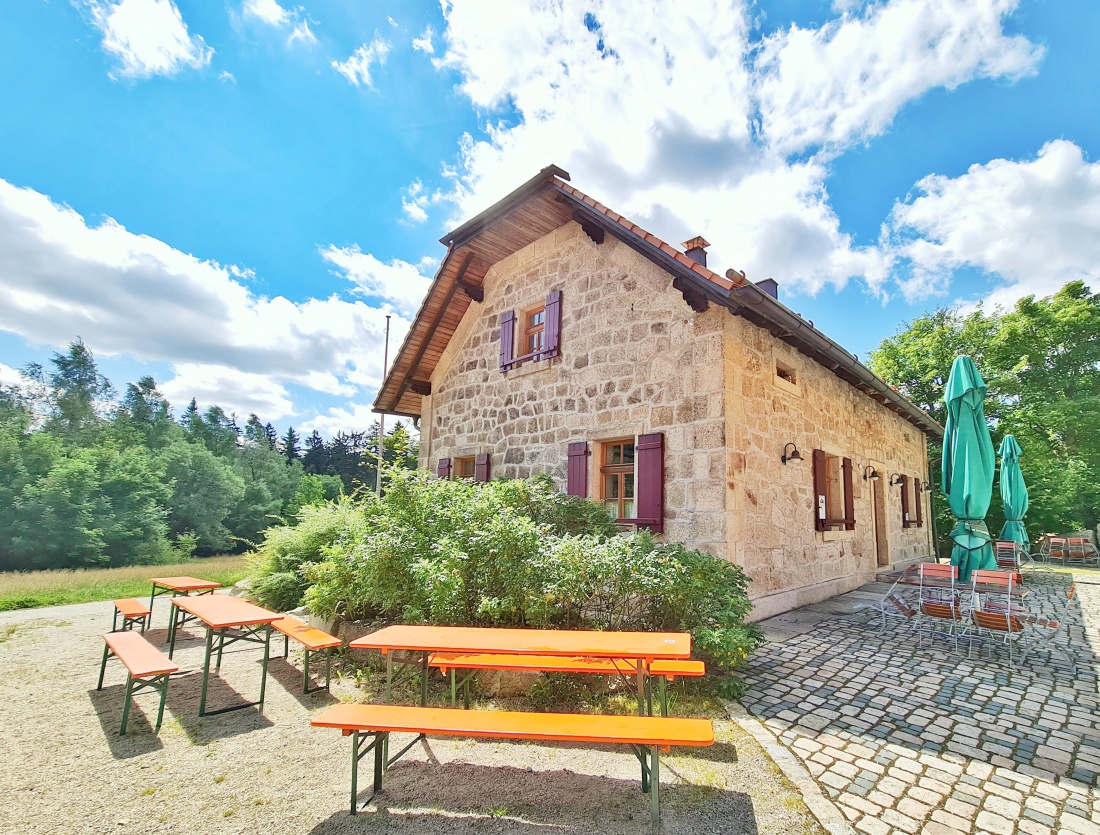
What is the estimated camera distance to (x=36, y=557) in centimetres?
1864

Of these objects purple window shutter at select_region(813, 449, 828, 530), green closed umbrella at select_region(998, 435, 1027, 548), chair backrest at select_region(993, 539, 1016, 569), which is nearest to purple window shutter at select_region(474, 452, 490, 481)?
purple window shutter at select_region(813, 449, 828, 530)

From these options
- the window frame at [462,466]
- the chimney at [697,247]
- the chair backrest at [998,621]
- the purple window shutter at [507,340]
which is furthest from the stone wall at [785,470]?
the window frame at [462,466]

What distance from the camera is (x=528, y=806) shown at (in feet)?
7.63

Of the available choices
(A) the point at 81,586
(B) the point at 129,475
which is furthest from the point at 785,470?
(B) the point at 129,475

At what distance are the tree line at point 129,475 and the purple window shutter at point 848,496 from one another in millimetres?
8248

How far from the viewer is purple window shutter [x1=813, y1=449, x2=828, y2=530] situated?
7082 mm

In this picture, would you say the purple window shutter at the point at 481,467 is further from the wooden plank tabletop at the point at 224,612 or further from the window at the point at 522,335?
the wooden plank tabletop at the point at 224,612

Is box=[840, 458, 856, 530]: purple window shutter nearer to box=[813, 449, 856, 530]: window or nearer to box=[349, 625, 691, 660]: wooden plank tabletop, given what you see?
box=[813, 449, 856, 530]: window

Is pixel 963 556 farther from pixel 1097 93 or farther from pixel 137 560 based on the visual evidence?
pixel 137 560

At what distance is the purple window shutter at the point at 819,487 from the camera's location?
23.2 ft

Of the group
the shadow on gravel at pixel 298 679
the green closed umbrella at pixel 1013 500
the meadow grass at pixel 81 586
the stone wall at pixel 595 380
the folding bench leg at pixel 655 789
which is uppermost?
the stone wall at pixel 595 380

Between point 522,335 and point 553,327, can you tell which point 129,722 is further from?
point 522,335

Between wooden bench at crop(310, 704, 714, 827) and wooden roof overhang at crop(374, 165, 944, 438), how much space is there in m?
3.95

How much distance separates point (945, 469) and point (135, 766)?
8.57 meters
